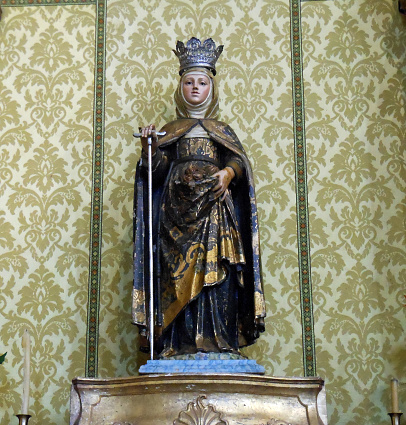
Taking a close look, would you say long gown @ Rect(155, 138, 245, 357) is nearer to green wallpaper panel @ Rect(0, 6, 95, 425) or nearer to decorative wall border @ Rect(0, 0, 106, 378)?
decorative wall border @ Rect(0, 0, 106, 378)

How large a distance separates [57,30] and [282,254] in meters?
1.56

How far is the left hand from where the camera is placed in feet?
10.9

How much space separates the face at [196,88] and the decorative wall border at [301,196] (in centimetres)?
62

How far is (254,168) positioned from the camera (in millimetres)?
3934

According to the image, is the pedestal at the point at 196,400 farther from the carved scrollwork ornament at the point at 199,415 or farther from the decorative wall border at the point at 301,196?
the decorative wall border at the point at 301,196

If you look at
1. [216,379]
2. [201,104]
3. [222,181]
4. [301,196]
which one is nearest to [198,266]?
[222,181]

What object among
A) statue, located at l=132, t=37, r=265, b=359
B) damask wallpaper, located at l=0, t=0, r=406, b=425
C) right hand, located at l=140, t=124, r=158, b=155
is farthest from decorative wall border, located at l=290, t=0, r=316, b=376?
right hand, located at l=140, t=124, r=158, b=155

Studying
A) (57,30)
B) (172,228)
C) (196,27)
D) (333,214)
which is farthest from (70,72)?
(333,214)

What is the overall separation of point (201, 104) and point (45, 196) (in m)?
0.88

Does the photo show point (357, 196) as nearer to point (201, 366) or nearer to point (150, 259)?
point (150, 259)

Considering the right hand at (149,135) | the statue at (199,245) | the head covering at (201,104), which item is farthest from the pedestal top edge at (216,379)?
the head covering at (201,104)

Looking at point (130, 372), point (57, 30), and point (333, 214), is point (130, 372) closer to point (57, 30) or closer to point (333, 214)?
point (333, 214)

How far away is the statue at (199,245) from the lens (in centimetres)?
325

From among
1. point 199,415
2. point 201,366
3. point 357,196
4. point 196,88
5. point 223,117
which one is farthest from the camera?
point 223,117
